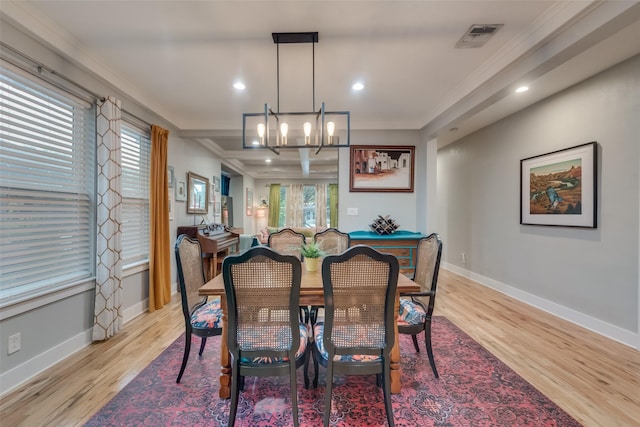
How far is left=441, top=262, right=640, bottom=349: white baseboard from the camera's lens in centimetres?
243

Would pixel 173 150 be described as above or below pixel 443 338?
above

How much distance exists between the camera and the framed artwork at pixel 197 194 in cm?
441

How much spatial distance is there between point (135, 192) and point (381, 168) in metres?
3.37

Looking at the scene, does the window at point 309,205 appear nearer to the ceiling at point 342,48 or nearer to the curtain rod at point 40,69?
the ceiling at point 342,48

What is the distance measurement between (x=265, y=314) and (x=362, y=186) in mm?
3097

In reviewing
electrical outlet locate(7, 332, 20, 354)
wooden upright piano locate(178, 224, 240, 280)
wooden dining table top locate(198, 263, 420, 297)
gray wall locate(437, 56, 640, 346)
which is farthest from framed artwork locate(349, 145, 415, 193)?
electrical outlet locate(7, 332, 20, 354)

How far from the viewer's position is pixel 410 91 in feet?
10.2

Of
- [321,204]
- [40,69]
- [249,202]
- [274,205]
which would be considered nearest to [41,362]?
[40,69]

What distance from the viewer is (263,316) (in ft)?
4.82

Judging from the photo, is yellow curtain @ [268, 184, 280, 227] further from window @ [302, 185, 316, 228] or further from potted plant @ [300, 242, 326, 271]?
potted plant @ [300, 242, 326, 271]

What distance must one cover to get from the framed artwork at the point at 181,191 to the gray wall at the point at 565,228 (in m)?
4.77

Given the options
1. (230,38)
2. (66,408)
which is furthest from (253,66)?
(66,408)

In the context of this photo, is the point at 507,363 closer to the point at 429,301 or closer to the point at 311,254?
the point at 429,301

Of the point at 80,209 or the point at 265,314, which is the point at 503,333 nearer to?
the point at 265,314
